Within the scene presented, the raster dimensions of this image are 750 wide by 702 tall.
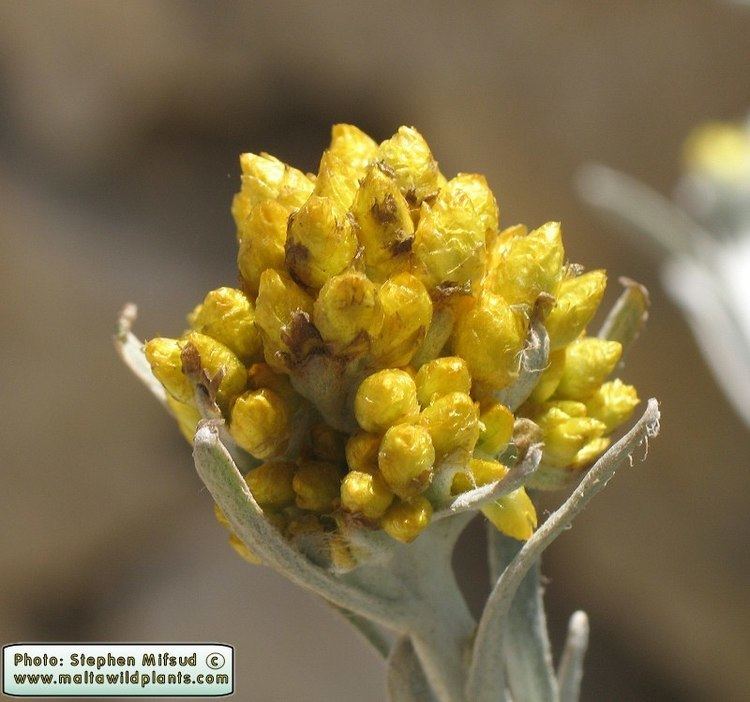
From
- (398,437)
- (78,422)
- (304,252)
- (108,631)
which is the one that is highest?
(304,252)

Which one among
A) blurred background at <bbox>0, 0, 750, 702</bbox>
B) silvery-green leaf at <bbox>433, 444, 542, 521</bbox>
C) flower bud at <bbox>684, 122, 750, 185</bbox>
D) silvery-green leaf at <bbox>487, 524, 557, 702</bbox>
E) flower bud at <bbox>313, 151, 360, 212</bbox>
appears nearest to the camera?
silvery-green leaf at <bbox>433, 444, 542, 521</bbox>

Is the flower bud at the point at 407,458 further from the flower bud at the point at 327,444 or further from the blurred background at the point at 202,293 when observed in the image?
the blurred background at the point at 202,293

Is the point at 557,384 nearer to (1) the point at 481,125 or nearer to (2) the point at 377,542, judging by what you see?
(2) the point at 377,542

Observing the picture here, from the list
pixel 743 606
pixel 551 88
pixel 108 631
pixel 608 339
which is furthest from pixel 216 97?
pixel 608 339

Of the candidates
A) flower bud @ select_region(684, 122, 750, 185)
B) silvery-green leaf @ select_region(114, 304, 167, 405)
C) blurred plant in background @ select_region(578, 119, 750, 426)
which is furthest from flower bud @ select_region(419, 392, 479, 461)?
flower bud @ select_region(684, 122, 750, 185)

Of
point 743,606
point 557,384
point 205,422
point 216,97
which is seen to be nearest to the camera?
point 205,422

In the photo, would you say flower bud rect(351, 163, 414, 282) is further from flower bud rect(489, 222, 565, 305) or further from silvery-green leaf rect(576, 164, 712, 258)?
silvery-green leaf rect(576, 164, 712, 258)

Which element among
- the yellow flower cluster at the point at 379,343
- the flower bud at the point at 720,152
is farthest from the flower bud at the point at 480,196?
the flower bud at the point at 720,152
